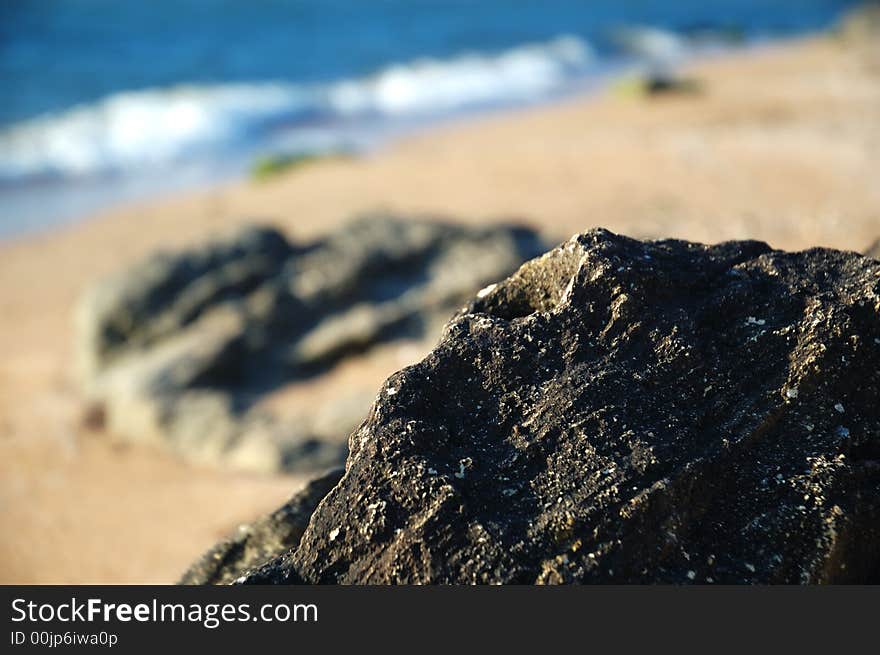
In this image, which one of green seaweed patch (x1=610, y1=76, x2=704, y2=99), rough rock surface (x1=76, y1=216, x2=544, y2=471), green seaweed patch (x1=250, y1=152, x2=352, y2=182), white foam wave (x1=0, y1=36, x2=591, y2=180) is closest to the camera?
rough rock surface (x1=76, y1=216, x2=544, y2=471)

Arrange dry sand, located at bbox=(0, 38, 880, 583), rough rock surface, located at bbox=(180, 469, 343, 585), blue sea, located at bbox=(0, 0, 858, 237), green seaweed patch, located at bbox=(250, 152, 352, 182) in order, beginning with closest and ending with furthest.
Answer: rough rock surface, located at bbox=(180, 469, 343, 585)
dry sand, located at bbox=(0, 38, 880, 583)
green seaweed patch, located at bbox=(250, 152, 352, 182)
blue sea, located at bbox=(0, 0, 858, 237)

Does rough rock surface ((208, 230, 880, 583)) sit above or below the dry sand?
below

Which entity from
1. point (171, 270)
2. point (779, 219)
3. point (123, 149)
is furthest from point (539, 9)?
point (171, 270)

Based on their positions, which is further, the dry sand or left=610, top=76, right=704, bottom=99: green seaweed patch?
left=610, top=76, right=704, bottom=99: green seaweed patch

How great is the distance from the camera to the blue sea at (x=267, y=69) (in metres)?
17.7

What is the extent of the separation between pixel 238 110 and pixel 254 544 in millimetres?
18386

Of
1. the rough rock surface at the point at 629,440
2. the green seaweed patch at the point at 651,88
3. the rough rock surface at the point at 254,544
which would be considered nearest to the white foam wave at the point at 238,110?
the green seaweed patch at the point at 651,88

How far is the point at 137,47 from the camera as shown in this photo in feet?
87.5

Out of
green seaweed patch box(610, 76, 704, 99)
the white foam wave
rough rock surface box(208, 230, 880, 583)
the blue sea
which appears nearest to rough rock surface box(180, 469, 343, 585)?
rough rock surface box(208, 230, 880, 583)

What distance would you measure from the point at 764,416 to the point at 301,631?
4.88ft

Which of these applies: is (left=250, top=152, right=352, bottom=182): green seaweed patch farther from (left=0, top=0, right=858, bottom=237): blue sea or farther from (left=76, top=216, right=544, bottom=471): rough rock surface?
(left=76, top=216, right=544, bottom=471): rough rock surface

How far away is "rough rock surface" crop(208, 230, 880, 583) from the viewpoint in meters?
2.46

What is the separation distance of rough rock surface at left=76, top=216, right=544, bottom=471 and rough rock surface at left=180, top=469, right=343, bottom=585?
411 centimetres

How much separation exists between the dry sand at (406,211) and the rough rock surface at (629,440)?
3795 millimetres
